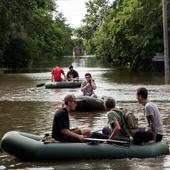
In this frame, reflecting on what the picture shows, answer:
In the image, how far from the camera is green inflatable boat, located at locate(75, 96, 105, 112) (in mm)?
19188

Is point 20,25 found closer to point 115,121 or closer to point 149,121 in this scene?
point 149,121

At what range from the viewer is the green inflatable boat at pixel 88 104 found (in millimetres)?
19188

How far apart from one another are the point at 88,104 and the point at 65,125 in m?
8.58

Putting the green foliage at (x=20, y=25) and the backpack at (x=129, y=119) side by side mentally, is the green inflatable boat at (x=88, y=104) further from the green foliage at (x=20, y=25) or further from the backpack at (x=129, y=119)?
the green foliage at (x=20, y=25)

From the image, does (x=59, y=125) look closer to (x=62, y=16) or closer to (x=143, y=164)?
(x=143, y=164)

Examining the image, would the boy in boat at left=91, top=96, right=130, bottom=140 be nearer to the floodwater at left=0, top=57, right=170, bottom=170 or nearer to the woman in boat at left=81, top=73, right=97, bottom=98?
the floodwater at left=0, top=57, right=170, bottom=170

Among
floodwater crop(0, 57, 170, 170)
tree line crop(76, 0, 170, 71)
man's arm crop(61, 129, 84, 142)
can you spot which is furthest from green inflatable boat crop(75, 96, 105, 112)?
tree line crop(76, 0, 170, 71)

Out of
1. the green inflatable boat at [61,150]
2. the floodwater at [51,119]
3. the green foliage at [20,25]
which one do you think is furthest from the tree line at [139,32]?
the green inflatable boat at [61,150]

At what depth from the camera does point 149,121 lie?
35.6 feet

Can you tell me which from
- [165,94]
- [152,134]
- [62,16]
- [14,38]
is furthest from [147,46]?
[62,16]

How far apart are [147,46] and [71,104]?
42.2 m

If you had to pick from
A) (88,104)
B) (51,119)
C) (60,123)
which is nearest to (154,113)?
(60,123)

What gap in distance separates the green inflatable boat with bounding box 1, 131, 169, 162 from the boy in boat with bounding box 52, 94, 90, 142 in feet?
0.69

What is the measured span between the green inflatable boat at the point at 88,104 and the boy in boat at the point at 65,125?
8.31m
